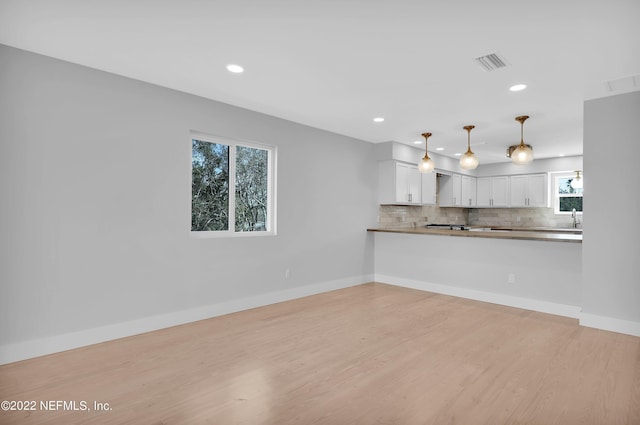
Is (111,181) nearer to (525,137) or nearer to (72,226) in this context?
(72,226)

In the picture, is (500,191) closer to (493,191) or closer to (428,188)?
(493,191)

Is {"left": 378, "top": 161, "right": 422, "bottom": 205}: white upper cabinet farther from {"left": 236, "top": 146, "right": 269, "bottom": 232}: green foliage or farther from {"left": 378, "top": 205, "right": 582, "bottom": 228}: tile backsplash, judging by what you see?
{"left": 236, "top": 146, "right": 269, "bottom": 232}: green foliage

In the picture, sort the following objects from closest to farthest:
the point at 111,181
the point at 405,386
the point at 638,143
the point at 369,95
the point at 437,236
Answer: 1. the point at 405,386
2. the point at 111,181
3. the point at 638,143
4. the point at 369,95
5. the point at 437,236

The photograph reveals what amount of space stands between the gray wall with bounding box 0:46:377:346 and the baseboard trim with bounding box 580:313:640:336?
3.65 meters

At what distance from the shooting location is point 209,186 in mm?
4094

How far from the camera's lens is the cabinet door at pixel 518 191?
7.82m

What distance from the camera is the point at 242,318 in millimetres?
3959

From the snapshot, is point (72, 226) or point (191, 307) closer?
point (72, 226)

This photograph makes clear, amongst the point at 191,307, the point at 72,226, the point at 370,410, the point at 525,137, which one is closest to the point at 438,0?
the point at 370,410

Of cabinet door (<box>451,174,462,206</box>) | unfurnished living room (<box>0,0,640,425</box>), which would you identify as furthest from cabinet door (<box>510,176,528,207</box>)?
unfurnished living room (<box>0,0,640,425</box>)

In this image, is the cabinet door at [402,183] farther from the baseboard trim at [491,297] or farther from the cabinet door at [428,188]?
the baseboard trim at [491,297]

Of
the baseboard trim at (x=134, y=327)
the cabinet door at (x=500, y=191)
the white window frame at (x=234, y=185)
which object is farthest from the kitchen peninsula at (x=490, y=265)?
the cabinet door at (x=500, y=191)

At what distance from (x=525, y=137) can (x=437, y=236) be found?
7.34 ft

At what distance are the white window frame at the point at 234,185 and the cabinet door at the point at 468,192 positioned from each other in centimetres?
529
